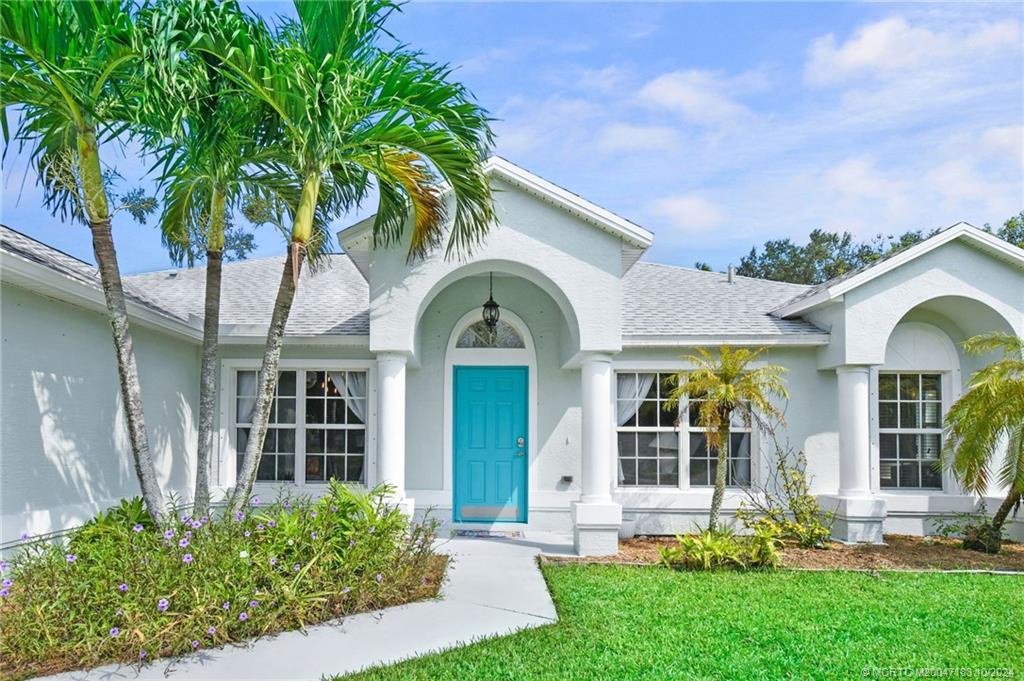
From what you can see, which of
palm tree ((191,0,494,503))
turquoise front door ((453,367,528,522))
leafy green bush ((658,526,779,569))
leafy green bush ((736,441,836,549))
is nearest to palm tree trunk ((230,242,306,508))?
palm tree ((191,0,494,503))

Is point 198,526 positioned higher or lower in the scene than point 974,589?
higher

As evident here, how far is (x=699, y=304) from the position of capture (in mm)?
13602

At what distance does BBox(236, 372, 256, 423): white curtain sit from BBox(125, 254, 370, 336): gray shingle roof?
0.96 m

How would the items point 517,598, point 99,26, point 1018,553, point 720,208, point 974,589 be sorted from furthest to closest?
point 720,208
point 1018,553
point 974,589
point 517,598
point 99,26

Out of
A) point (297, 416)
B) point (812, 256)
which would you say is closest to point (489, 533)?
point (297, 416)

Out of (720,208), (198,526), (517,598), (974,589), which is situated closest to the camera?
(198,526)

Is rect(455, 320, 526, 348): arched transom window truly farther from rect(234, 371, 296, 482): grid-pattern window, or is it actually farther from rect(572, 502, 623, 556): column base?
rect(572, 502, 623, 556): column base

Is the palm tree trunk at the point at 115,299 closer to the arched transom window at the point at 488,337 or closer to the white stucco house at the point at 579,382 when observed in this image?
the white stucco house at the point at 579,382

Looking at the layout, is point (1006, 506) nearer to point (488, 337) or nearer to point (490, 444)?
point (490, 444)

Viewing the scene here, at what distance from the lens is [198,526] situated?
22.5ft

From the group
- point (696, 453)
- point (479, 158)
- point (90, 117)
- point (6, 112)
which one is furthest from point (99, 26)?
point (696, 453)

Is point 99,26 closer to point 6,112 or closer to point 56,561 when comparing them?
point 6,112

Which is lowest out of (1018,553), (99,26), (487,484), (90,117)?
(1018,553)

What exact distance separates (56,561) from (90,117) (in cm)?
422
